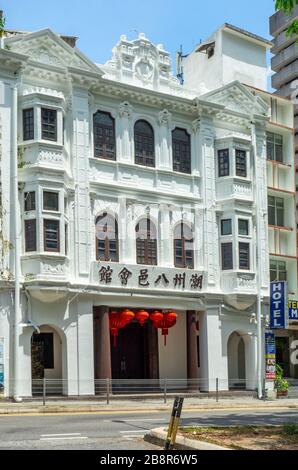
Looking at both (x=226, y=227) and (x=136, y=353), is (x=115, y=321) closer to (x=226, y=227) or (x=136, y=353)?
(x=136, y=353)

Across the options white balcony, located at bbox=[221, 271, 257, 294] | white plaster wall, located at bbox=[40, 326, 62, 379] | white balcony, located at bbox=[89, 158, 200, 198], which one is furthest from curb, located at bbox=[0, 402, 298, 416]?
white balcony, located at bbox=[89, 158, 200, 198]

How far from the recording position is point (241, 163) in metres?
36.2

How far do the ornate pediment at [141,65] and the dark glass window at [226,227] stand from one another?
6276 millimetres

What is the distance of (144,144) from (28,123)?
5.73m

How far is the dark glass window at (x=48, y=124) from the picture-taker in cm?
3008

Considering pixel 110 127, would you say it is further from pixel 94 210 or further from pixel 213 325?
pixel 213 325

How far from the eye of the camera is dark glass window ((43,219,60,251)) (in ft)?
97.0

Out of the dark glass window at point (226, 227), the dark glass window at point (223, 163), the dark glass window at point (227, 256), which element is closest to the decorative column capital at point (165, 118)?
the dark glass window at point (223, 163)

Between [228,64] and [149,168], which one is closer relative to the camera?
[149,168]

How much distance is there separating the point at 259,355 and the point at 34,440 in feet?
67.9

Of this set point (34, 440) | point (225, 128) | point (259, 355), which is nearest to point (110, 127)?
point (225, 128)

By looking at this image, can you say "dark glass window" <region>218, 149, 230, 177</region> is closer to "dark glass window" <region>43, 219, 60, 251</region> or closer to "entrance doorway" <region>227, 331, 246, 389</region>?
"entrance doorway" <region>227, 331, 246, 389</region>

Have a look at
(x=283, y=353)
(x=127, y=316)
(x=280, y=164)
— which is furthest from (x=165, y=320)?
(x=280, y=164)

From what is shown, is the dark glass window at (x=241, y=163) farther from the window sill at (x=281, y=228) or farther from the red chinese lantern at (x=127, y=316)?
the red chinese lantern at (x=127, y=316)
